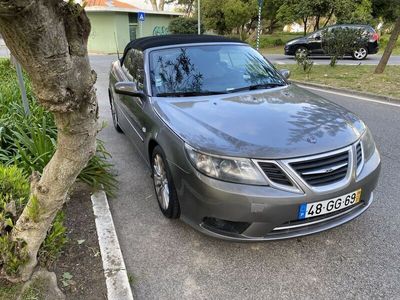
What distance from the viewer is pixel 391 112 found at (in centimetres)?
658

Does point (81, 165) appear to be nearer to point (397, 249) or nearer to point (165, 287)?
point (165, 287)

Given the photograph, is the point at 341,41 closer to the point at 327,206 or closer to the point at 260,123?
the point at 260,123

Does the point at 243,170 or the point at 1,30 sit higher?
the point at 1,30

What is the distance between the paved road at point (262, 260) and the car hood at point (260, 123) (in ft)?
2.76

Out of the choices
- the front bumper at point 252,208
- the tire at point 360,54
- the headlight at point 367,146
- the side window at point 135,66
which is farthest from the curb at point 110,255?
the tire at point 360,54

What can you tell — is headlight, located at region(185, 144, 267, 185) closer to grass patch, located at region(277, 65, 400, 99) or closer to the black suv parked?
grass patch, located at region(277, 65, 400, 99)

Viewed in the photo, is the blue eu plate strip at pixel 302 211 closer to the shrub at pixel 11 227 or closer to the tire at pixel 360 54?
the shrub at pixel 11 227

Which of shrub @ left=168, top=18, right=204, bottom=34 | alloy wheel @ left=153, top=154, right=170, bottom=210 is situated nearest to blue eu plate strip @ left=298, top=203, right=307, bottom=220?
alloy wheel @ left=153, top=154, right=170, bottom=210

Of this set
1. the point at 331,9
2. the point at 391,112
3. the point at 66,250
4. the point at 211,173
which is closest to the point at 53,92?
the point at 211,173

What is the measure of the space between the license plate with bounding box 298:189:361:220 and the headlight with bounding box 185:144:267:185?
344mm

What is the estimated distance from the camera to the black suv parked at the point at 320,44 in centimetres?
1518

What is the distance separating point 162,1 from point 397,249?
46870 millimetres

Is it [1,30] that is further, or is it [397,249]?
[397,249]

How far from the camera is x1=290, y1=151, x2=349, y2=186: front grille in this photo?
2.45 metres
